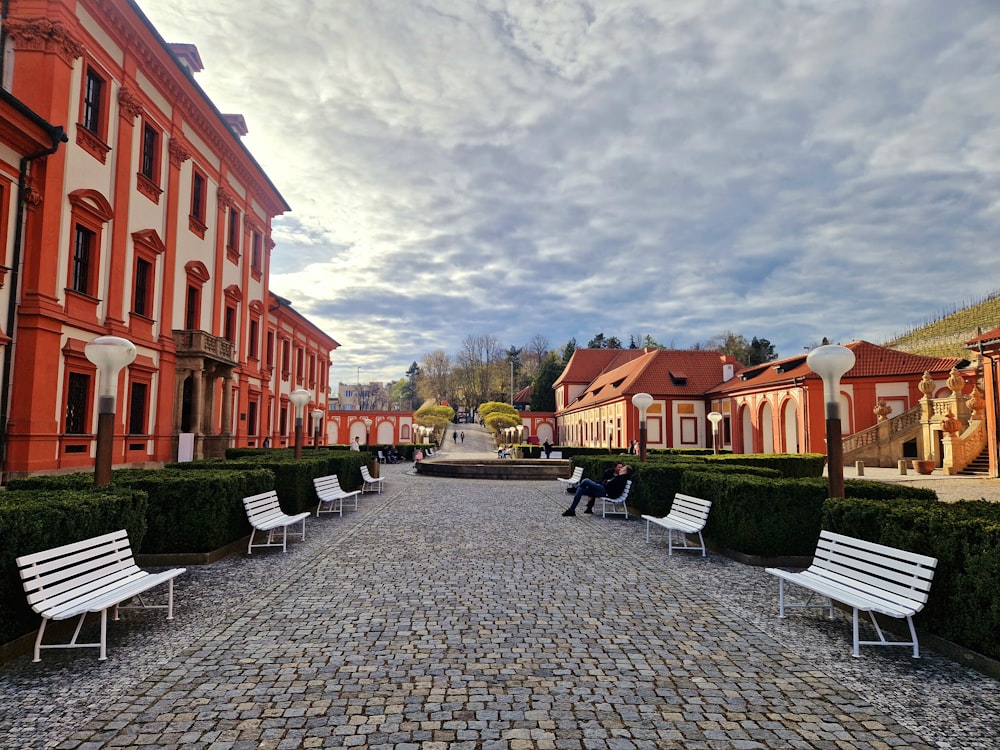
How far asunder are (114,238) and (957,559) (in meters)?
18.9

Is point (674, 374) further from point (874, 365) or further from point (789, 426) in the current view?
point (874, 365)

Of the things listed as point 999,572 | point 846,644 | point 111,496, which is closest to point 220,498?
point 111,496

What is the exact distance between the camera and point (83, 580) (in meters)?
4.56

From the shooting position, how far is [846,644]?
4.62m

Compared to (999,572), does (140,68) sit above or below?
above

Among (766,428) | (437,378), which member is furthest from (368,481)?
(437,378)

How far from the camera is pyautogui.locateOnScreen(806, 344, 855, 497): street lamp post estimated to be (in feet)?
22.3

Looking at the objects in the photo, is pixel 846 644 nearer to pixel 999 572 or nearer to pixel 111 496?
pixel 999 572

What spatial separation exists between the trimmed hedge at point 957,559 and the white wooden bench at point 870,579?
15cm

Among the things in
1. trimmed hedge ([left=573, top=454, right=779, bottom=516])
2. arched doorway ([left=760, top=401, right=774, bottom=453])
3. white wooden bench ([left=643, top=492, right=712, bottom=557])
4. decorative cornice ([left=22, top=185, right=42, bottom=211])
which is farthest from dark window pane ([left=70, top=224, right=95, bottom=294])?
arched doorway ([left=760, top=401, right=774, bottom=453])

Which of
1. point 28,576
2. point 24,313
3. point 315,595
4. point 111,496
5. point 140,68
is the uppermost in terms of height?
point 140,68

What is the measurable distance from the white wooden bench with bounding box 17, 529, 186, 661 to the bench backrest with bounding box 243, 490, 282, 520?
9.03ft

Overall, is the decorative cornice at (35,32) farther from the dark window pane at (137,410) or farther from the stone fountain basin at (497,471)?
the stone fountain basin at (497,471)

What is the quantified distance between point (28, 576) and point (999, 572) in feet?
22.5
